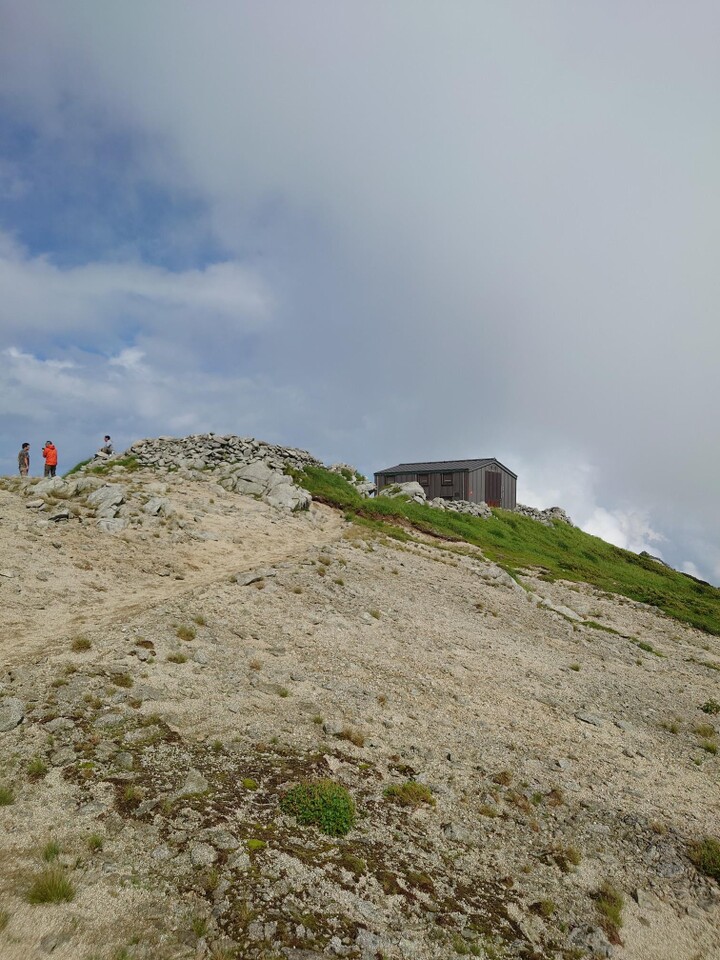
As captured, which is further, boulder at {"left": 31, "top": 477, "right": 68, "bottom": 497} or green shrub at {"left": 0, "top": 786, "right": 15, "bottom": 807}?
boulder at {"left": 31, "top": 477, "right": 68, "bottom": 497}

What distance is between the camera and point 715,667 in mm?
29562

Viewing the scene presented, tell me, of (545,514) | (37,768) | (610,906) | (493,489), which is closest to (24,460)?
(37,768)

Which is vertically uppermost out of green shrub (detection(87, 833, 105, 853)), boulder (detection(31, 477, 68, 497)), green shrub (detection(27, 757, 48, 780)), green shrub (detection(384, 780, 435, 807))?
A: boulder (detection(31, 477, 68, 497))

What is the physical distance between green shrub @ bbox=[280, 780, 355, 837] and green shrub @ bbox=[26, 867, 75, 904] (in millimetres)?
4202

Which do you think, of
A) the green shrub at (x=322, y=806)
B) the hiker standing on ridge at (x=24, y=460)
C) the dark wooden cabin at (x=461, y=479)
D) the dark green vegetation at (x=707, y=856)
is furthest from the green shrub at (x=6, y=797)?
the dark wooden cabin at (x=461, y=479)

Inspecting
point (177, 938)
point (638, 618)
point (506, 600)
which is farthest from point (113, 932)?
point (638, 618)

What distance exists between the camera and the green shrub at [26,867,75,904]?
7.99 meters

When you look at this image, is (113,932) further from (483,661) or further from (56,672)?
(483,661)

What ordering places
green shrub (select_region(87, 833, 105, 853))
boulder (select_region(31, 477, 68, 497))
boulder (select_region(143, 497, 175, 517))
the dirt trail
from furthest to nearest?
boulder (select_region(31, 477, 68, 497)), boulder (select_region(143, 497, 175, 517)), the dirt trail, green shrub (select_region(87, 833, 105, 853))

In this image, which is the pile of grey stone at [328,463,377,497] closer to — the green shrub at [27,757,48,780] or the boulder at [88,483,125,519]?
the boulder at [88,483,125,519]

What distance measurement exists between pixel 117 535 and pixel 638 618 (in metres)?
34.8

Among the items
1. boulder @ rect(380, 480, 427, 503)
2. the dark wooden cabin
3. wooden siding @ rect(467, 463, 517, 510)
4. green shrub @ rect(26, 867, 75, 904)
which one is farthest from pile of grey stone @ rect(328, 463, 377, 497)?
green shrub @ rect(26, 867, 75, 904)

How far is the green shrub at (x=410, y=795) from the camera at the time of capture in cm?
1262

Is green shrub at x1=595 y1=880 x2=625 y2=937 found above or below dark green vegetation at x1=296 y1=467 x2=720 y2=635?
below
